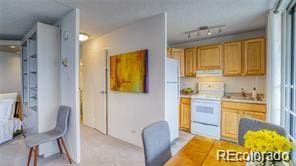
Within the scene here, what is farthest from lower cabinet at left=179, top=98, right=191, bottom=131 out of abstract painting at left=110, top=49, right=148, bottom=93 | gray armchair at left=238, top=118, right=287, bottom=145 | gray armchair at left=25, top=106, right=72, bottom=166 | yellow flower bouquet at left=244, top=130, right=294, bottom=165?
yellow flower bouquet at left=244, top=130, right=294, bottom=165

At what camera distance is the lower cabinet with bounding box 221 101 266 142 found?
309 cm

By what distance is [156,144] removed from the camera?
1370mm

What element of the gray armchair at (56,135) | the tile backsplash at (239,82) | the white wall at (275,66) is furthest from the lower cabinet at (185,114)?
the gray armchair at (56,135)

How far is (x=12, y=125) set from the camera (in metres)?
3.55

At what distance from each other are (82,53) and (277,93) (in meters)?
4.68

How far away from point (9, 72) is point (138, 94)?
461 centimetres

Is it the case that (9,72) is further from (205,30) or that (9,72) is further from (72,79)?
(205,30)

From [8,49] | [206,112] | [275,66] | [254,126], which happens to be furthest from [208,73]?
[8,49]

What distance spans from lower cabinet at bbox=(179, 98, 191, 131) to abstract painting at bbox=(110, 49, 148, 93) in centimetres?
150

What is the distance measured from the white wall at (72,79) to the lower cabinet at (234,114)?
286 cm

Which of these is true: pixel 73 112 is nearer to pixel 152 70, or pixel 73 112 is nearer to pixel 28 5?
pixel 152 70

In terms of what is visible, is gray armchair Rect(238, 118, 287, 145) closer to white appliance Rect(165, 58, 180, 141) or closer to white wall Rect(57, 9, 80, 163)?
white appliance Rect(165, 58, 180, 141)

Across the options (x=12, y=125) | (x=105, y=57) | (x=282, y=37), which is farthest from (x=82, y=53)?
(x=282, y=37)

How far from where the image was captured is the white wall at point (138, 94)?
2826mm
